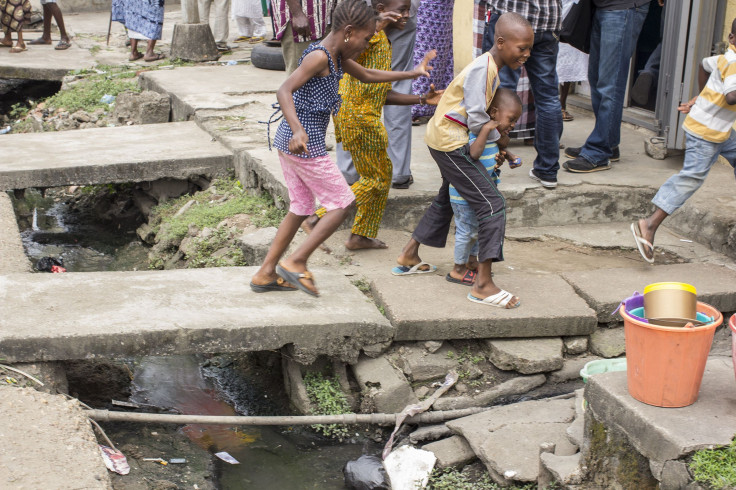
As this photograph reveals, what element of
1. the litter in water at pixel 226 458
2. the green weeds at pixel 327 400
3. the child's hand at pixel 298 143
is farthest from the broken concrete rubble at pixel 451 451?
the child's hand at pixel 298 143

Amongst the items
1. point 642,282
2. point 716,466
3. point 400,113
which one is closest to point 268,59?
point 400,113

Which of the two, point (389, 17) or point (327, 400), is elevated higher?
point (389, 17)

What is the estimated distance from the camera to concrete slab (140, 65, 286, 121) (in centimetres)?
767

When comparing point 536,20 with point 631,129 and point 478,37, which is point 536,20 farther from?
point 631,129

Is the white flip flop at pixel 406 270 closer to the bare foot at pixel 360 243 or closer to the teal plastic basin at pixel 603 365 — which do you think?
the bare foot at pixel 360 243

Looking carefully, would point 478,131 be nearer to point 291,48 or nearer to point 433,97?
point 433,97

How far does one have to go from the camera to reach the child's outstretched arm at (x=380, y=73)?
3834 millimetres

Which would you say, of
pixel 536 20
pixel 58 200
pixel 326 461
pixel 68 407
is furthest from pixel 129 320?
pixel 58 200

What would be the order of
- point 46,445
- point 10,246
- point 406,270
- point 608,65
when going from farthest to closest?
point 608,65
point 10,246
point 406,270
point 46,445

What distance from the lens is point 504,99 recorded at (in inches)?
146

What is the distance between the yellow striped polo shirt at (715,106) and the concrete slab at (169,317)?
187 cm

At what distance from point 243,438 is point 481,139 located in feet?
5.62

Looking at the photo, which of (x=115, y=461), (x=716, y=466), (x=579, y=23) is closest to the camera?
(x=716, y=466)

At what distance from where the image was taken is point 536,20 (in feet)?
15.6
